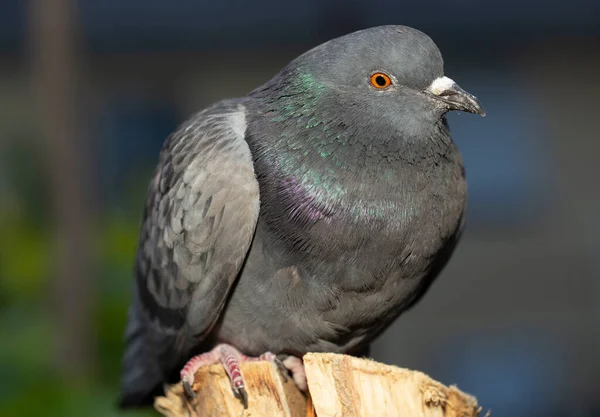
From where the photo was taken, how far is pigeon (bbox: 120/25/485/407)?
3850 millimetres

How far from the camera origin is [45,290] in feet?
26.8

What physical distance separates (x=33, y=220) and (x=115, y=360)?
1.83 meters

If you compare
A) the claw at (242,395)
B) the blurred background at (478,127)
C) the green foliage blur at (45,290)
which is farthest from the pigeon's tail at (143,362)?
the blurred background at (478,127)

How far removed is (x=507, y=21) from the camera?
435 inches

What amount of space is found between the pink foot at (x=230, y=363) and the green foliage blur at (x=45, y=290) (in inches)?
112

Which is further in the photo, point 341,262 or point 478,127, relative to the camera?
point 478,127

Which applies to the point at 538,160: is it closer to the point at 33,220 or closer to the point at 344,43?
the point at 33,220

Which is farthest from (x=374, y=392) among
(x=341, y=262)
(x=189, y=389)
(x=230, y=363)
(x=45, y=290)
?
(x=45, y=290)

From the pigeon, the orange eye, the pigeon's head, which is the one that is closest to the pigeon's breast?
the pigeon

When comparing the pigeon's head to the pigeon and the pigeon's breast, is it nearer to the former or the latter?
the pigeon

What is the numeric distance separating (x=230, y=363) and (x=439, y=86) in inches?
63.6

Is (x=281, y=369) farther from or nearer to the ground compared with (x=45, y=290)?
farther from the ground

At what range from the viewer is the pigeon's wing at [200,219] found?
3938 millimetres

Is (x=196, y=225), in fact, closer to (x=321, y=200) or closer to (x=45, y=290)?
(x=321, y=200)
